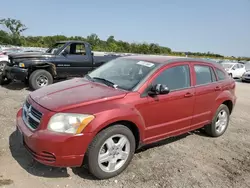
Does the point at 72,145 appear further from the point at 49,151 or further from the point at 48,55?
the point at 48,55

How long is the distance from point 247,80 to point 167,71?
53.9 ft

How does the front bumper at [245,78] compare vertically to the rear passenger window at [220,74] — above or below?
below

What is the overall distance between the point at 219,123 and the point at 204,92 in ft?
3.48

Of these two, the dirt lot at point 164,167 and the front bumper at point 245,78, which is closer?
the dirt lot at point 164,167

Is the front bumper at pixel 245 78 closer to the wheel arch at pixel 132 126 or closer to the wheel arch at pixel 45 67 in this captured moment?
the wheel arch at pixel 45 67

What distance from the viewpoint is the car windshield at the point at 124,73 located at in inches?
155

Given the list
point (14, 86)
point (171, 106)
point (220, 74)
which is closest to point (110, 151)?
point (171, 106)

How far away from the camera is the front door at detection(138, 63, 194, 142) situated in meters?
3.85

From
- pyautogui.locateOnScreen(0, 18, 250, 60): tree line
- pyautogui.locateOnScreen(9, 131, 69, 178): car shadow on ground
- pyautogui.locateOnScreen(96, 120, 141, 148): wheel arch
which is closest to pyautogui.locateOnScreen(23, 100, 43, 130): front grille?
pyautogui.locateOnScreen(9, 131, 69, 178): car shadow on ground

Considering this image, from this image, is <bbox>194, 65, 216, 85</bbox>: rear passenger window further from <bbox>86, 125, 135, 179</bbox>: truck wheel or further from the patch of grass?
the patch of grass

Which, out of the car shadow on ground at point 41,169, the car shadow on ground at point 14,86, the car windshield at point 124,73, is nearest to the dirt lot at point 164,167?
the car shadow on ground at point 41,169

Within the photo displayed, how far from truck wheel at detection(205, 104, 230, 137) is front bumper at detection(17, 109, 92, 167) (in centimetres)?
294

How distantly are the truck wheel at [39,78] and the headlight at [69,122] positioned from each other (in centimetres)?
624

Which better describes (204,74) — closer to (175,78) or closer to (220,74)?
(220,74)
